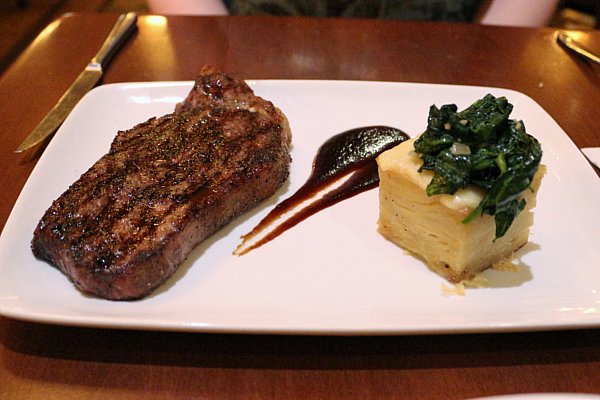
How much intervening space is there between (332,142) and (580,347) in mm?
1473

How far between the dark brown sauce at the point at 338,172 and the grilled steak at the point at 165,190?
0.41 feet

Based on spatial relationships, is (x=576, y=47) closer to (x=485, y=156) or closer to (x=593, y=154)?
(x=593, y=154)

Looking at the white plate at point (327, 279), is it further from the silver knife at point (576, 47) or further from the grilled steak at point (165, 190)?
the silver knife at point (576, 47)

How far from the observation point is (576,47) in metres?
3.54

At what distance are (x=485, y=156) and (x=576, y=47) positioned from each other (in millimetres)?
2314

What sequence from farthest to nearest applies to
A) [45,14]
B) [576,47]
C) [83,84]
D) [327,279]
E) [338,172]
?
[45,14] < [576,47] < [83,84] < [338,172] < [327,279]

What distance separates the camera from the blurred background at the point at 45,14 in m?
6.25

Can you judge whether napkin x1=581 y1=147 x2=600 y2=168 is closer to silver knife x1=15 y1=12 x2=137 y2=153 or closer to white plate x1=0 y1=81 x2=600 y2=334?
white plate x1=0 y1=81 x2=600 y2=334

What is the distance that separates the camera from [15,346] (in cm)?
172

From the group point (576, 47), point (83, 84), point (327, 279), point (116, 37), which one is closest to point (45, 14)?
point (116, 37)

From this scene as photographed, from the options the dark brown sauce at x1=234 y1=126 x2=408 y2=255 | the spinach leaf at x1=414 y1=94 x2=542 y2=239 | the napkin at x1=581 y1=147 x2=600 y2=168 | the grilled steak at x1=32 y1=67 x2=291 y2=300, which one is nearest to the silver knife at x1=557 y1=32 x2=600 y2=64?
the napkin at x1=581 y1=147 x2=600 y2=168

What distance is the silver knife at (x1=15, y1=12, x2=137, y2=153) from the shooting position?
2.69m

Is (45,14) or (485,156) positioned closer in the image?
(485,156)

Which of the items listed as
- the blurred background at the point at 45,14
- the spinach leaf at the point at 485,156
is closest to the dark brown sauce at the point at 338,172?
the spinach leaf at the point at 485,156
